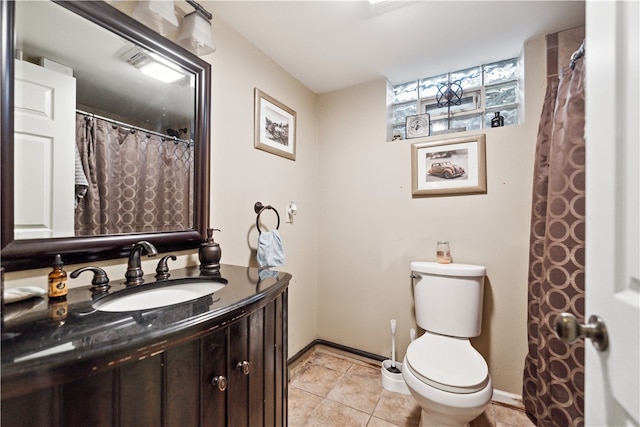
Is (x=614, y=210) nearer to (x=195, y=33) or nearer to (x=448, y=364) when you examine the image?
(x=448, y=364)

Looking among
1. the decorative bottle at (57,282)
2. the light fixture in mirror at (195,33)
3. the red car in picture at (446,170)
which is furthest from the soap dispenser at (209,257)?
the red car in picture at (446,170)

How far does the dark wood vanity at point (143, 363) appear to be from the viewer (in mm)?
468

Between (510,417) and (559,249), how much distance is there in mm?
1003

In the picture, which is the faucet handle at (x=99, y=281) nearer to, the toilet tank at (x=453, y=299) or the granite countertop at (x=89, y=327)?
the granite countertop at (x=89, y=327)

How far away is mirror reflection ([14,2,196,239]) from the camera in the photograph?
2.67ft

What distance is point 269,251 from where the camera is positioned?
1548 millimetres

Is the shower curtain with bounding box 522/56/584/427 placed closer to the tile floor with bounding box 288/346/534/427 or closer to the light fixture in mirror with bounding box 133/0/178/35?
the tile floor with bounding box 288/346/534/427

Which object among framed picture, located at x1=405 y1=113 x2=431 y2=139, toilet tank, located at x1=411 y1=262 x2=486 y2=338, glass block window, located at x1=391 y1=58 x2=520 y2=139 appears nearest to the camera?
toilet tank, located at x1=411 y1=262 x2=486 y2=338

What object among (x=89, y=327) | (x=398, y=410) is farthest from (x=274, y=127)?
(x=398, y=410)

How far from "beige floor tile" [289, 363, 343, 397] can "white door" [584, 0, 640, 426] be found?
151cm

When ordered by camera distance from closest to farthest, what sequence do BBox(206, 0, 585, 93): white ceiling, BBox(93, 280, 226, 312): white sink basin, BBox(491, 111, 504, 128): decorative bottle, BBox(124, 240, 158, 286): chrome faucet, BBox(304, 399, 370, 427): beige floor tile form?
1. BBox(93, 280, 226, 312): white sink basin
2. BBox(124, 240, 158, 286): chrome faucet
3. BBox(206, 0, 585, 93): white ceiling
4. BBox(304, 399, 370, 427): beige floor tile
5. BBox(491, 111, 504, 128): decorative bottle

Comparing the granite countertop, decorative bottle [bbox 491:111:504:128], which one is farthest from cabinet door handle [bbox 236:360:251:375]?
decorative bottle [bbox 491:111:504:128]

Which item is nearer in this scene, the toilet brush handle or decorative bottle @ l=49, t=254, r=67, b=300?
decorative bottle @ l=49, t=254, r=67, b=300

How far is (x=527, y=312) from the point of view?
158cm
